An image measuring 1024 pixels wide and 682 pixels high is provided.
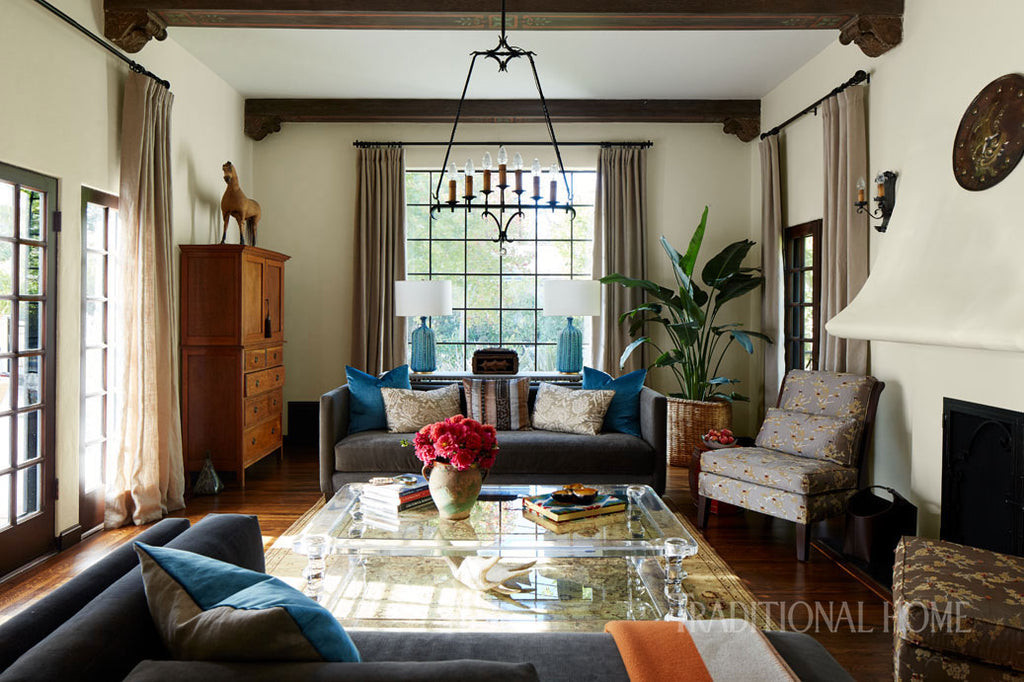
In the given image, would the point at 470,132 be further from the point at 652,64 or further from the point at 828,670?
the point at 828,670

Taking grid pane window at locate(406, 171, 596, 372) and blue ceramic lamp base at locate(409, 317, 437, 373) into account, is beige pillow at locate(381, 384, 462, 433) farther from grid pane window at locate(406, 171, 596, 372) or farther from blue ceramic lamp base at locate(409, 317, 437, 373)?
grid pane window at locate(406, 171, 596, 372)

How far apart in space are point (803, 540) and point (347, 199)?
15.7 ft

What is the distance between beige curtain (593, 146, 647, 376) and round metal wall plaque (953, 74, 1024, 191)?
314 cm

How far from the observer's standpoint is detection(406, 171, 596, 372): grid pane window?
257 inches

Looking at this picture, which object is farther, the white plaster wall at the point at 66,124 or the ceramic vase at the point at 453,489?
the white plaster wall at the point at 66,124

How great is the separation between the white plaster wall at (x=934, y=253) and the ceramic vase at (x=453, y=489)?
208 centimetres

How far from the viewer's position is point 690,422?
5680mm

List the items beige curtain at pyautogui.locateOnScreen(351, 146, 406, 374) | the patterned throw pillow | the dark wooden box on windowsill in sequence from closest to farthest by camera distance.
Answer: the patterned throw pillow < the dark wooden box on windowsill < beige curtain at pyautogui.locateOnScreen(351, 146, 406, 374)

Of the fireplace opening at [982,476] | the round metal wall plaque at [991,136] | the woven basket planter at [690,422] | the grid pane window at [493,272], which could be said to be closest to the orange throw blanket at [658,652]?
the fireplace opening at [982,476]

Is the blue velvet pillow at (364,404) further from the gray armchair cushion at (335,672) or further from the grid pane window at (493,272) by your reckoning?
the gray armchair cushion at (335,672)

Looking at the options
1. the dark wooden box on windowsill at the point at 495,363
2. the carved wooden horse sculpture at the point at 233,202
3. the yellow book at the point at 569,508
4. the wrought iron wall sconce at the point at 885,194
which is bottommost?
the yellow book at the point at 569,508

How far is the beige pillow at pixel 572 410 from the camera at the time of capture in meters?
4.37

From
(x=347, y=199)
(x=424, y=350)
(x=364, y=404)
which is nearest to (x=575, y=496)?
(x=364, y=404)

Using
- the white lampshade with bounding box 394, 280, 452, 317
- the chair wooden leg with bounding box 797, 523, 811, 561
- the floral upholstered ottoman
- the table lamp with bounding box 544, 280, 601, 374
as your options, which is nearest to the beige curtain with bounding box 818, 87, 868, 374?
the chair wooden leg with bounding box 797, 523, 811, 561
